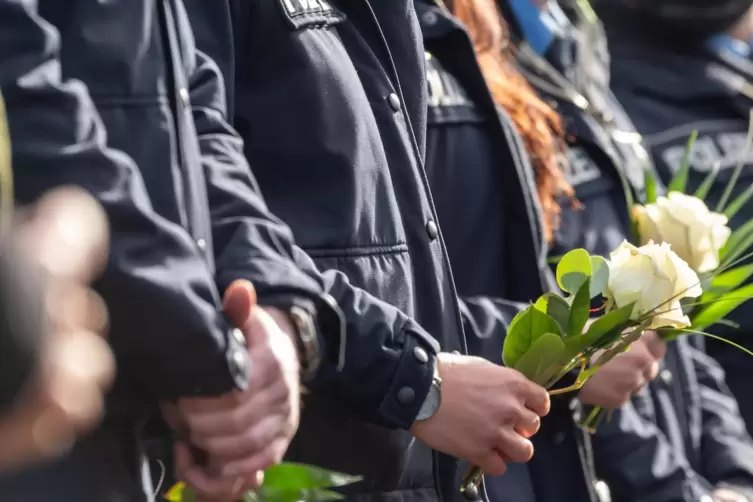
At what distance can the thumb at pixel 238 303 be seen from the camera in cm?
105

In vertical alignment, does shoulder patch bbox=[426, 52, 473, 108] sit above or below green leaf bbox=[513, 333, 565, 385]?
above

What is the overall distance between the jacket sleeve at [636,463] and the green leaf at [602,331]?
1.87 feet

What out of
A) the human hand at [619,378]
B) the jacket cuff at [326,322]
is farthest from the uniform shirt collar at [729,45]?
the jacket cuff at [326,322]

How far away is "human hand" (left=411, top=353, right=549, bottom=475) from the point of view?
1362 mm

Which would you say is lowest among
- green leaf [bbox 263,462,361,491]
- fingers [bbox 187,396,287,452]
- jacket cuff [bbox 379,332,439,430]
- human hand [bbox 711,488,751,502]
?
human hand [bbox 711,488,751,502]

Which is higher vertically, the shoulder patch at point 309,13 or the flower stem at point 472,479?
the shoulder patch at point 309,13

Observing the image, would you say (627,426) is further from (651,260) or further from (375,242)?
(375,242)

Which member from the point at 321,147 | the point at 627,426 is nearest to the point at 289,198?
the point at 321,147

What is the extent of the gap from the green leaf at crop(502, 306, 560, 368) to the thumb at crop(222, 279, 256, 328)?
0.45 metres

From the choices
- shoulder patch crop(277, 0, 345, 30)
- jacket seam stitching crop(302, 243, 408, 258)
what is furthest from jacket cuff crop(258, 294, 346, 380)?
shoulder patch crop(277, 0, 345, 30)

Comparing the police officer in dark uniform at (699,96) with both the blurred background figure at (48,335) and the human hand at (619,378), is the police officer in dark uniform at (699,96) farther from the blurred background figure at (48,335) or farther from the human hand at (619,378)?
the blurred background figure at (48,335)

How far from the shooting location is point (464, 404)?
1.36 metres

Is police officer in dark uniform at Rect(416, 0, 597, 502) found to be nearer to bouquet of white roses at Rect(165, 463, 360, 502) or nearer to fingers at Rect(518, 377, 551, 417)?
fingers at Rect(518, 377, 551, 417)

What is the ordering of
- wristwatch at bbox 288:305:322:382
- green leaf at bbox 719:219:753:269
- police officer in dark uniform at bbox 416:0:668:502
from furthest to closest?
green leaf at bbox 719:219:753:269, police officer in dark uniform at bbox 416:0:668:502, wristwatch at bbox 288:305:322:382
